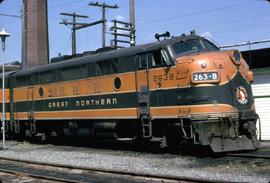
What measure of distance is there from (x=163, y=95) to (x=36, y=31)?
1156 inches

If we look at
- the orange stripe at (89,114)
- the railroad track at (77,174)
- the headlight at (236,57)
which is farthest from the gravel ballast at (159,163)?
the headlight at (236,57)

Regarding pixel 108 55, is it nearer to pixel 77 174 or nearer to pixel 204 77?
pixel 204 77

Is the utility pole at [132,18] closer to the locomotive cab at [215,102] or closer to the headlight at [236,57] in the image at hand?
the locomotive cab at [215,102]

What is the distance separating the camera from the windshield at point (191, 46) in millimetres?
15316

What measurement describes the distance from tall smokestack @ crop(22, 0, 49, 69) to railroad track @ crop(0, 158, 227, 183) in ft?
88.6

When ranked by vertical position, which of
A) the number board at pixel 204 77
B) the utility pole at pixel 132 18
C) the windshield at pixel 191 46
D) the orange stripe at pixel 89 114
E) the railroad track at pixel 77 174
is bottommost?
the railroad track at pixel 77 174

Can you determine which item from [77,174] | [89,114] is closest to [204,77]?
[77,174]

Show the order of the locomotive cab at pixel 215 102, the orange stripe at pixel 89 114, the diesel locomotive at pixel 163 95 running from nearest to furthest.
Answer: the locomotive cab at pixel 215 102, the diesel locomotive at pixel 163 95, the orange stripe at pixel 89 114

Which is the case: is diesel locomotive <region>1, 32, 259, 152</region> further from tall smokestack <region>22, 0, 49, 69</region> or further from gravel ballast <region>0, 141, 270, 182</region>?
tall smokestack <region>22, 0, 49, 69</region>

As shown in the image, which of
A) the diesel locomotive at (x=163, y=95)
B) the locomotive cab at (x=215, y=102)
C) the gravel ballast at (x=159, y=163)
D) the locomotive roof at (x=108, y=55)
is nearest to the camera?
the gravel ballast at (x=159, y=163)

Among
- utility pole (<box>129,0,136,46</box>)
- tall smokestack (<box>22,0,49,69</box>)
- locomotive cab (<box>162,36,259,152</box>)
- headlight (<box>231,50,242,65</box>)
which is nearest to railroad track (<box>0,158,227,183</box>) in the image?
locomotive cab (<box>162,36,259,152</box>)

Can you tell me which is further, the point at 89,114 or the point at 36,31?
the point at 36,31

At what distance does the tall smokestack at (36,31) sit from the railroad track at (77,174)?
27012 millimetres

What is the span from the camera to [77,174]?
12.5 metres
